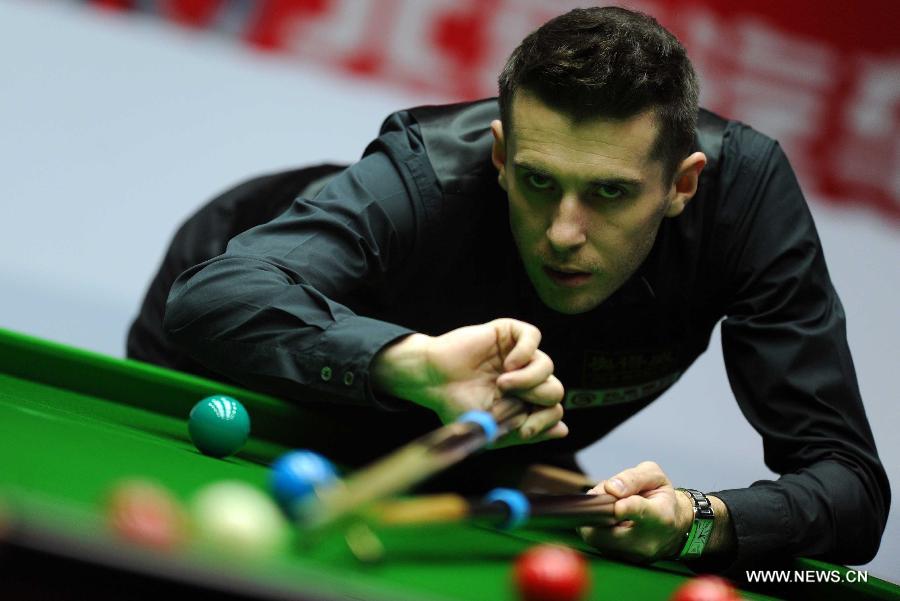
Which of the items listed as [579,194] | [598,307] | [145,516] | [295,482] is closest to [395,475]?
[295,482]

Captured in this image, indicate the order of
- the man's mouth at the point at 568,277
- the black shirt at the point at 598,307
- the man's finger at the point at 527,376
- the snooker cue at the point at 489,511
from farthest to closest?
the man's mouth at the point at 568,277 → the black shirt at the point at 598,307 → the man's finger at the point at 527,376 → the snooker cue at the point at 489,511

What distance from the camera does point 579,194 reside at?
6.25 ft

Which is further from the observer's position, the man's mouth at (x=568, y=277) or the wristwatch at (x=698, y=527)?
the man's mouth at (x=568, y=277)

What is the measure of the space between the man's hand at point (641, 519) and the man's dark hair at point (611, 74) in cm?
57

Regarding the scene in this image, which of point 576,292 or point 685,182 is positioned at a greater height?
point 685,182

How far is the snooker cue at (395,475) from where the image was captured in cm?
115

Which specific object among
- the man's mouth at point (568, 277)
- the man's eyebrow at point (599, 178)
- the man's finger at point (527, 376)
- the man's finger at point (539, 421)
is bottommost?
the man's finger at point (539, 421)

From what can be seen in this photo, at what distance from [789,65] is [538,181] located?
7.24ft

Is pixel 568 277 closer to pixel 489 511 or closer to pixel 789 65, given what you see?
pixel 489 511

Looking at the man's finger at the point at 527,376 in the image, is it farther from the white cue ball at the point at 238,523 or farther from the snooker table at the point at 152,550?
the white cue ball at the point at 238,523

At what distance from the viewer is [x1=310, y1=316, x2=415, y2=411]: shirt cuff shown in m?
1.74

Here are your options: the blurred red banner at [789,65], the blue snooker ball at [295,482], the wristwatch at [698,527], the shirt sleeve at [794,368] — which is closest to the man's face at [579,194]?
the shirt sleeve at [794,368]

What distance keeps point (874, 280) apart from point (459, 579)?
3112 mm

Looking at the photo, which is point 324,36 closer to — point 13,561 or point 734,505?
point 734,505
